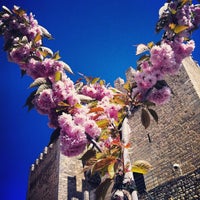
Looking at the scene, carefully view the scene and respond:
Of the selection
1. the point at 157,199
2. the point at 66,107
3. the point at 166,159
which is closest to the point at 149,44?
the point at 66,107

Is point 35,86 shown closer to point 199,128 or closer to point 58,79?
point 58,79

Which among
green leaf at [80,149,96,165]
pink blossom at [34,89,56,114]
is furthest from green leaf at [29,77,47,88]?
green leaf at [80,149,96,165]

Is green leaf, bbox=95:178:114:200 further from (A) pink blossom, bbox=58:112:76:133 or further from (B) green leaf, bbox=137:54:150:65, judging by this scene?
(B) green leaf, bbox=137:54:150:65

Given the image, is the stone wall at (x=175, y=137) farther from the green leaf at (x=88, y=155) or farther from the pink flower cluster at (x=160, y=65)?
the green leaf at (x=88, y=155)

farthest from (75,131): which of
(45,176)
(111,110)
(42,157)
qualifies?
(42,157)

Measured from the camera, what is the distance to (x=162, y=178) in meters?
9.48

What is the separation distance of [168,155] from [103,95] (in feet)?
26.9

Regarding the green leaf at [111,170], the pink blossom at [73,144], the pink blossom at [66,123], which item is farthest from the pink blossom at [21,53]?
the green leaf at [111,170]

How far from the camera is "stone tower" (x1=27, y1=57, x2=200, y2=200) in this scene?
7.54 meters

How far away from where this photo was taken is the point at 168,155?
9688mm

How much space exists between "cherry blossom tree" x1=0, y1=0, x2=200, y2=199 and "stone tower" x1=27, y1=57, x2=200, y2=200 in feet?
19.7

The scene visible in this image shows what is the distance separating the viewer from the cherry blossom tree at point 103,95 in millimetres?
1876

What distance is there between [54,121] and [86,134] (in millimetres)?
404

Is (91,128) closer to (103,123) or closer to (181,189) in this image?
(103,123)
